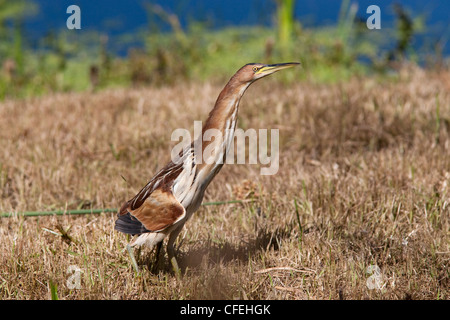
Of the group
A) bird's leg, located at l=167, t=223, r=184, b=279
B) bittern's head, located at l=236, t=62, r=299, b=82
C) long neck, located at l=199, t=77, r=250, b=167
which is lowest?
bird's leg, located at l=167, t=223, r=184, b=279

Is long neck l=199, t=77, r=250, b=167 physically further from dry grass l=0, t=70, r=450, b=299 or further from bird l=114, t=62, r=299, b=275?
dry grass l=0, t=70, r=450, b=299

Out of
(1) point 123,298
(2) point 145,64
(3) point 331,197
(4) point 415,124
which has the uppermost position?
(2) point 145,64

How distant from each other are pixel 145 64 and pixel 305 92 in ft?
11.5

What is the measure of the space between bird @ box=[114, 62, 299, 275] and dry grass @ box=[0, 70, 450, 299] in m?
0.35

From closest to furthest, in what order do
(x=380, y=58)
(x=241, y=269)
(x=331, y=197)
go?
(x=241, y=269), (x=331, y=197), (x=380, y=58)

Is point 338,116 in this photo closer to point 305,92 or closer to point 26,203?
point 305,92

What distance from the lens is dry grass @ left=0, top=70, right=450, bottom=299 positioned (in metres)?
3.36

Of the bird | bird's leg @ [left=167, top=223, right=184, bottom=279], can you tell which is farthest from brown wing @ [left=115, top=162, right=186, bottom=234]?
bird's leg @ [left=167, top=223, right=184, bottom=279]

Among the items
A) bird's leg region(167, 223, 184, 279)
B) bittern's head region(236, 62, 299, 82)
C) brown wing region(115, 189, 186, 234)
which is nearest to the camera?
brown wing region(115, 189, 186, 234)

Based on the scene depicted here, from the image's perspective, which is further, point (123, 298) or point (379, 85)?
point (379, 85)

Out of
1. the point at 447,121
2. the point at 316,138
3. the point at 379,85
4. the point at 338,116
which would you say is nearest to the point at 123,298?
the point at 316,138

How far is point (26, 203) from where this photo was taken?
4.96 metres

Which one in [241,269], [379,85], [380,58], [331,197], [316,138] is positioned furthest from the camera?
[380,58]

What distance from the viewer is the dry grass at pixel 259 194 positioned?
132 inches
